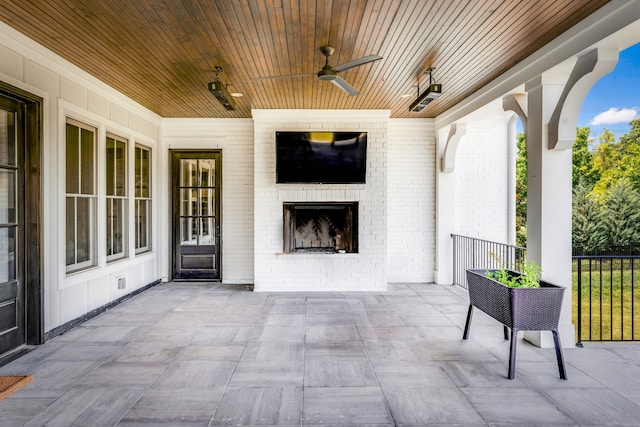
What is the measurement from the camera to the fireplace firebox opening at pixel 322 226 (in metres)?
5.80

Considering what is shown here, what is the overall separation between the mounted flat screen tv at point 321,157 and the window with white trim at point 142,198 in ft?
7.26

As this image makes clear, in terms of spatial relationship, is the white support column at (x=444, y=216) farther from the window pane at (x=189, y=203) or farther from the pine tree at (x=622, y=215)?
the pine tree at (x=622, y=215)

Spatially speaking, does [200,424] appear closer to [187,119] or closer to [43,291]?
[43,291]

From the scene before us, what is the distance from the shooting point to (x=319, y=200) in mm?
5754

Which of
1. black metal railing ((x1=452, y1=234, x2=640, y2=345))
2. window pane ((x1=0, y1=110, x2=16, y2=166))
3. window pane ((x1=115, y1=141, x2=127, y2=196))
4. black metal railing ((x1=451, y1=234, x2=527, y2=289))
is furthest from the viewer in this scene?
black metal railing ((x1=451, y1=234, x2=527, y2=289))

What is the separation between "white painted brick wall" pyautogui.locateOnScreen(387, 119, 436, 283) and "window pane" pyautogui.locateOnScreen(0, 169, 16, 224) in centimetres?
502

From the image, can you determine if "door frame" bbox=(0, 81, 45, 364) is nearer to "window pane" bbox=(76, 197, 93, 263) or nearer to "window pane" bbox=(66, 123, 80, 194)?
"window pane" bbox=(66, 123, 80, 194)

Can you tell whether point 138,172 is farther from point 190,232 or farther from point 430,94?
point 430,94

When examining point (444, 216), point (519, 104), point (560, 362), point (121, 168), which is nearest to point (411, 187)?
point (444, 216)

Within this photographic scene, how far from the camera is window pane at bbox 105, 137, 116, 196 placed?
4734 mm

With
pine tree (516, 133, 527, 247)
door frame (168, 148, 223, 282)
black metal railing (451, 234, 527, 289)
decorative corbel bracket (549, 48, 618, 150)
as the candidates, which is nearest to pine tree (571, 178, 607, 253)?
pine tree (516, 133, 527, 247)

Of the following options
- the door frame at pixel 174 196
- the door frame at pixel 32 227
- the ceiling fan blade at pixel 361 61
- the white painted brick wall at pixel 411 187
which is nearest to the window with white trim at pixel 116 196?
the door frame at pixel 174 196

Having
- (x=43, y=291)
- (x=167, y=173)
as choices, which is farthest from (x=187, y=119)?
(x=43, y=291)

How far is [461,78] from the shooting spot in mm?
4238
